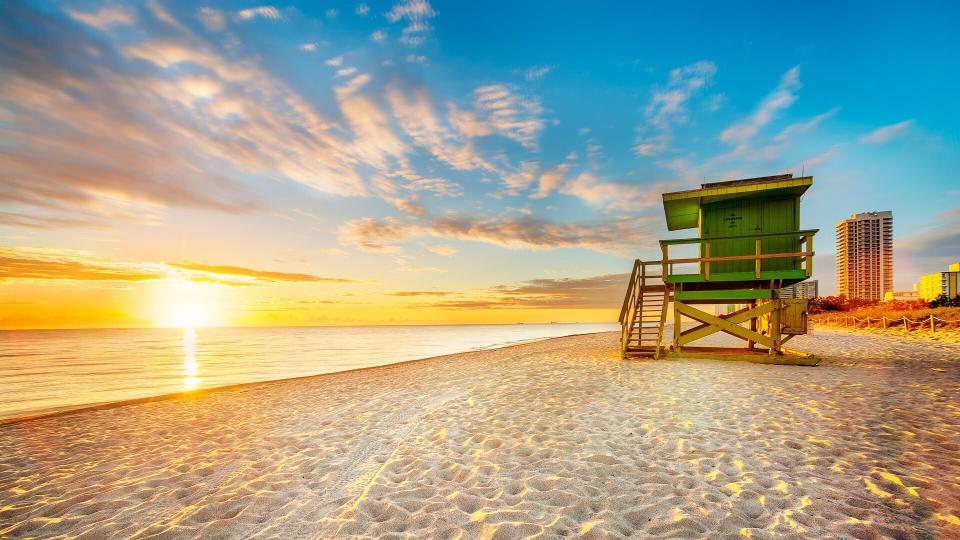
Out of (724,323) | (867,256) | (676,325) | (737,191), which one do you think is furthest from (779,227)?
(867,256)

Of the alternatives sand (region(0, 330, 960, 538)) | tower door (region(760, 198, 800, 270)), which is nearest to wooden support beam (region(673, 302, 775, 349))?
tower door (region(760, 198, 800, 270))

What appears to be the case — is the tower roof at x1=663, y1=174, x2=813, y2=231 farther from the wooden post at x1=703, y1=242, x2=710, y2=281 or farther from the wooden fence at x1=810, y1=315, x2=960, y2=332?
the wooden fence at x1=810, y1=315, x2=960, y2=332

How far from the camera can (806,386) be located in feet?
27.7

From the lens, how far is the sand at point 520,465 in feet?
11.8

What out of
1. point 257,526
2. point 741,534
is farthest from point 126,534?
point 741,534

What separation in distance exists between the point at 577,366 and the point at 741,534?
9.54 meters

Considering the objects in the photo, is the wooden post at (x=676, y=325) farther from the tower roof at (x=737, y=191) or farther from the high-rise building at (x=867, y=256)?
the high-rise building at (x=867, y=256)

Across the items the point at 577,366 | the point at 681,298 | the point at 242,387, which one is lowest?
the point at 242,387


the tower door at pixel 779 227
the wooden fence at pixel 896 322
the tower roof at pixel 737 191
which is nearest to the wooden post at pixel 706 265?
the tower roof at pixel 737 191

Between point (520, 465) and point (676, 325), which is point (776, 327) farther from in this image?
point (520, 465)

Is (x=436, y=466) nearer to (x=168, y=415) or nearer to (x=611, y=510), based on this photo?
(x=611, y=510)

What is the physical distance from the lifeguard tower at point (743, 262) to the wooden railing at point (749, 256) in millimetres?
23

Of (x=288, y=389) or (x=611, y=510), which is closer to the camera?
(x=611, y=510)

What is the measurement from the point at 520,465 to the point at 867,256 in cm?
13088
